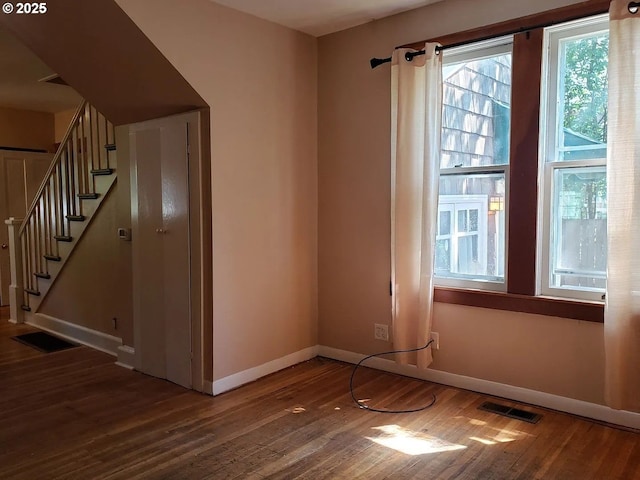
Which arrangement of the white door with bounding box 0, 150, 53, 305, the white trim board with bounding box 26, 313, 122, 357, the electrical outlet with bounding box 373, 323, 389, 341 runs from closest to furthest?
the electrical outlet with bounding box 373, 323, 389, 341, the white trim board with bounding box 26, 313, 122, 357, the white door with bounding box 0, 150, 53, 305

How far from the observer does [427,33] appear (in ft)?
10.8

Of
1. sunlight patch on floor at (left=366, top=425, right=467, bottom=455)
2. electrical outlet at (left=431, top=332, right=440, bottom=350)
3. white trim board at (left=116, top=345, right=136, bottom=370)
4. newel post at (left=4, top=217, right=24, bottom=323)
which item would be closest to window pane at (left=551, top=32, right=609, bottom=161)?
electrical outlet at (left=431, top=332, right=440, bottom=350)

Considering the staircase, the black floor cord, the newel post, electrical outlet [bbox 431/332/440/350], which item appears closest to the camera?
the black floor cord

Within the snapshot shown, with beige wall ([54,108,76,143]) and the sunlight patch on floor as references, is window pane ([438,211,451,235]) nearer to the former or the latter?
the sunlight patch on floor

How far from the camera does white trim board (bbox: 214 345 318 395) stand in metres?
3.23

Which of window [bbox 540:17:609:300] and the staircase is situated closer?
window [bbox 540:17:609:300]

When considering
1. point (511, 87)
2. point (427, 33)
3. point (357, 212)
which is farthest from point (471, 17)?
point (357, 212)

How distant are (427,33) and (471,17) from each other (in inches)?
12.0

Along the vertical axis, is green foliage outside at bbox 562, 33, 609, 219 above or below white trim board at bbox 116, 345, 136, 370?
above

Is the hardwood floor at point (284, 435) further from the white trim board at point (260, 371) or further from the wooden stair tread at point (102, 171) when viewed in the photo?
the wooden stair tread at point (102, 171)

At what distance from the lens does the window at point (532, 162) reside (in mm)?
2762

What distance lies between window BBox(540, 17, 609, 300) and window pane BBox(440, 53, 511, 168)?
0.26 metres

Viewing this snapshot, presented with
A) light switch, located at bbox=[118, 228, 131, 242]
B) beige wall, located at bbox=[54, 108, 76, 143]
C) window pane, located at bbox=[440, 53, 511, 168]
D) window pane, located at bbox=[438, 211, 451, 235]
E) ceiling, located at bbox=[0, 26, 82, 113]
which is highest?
ceiling, located at bbox=[0, 26, 82, 113]

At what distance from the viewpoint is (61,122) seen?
22.8 feet
